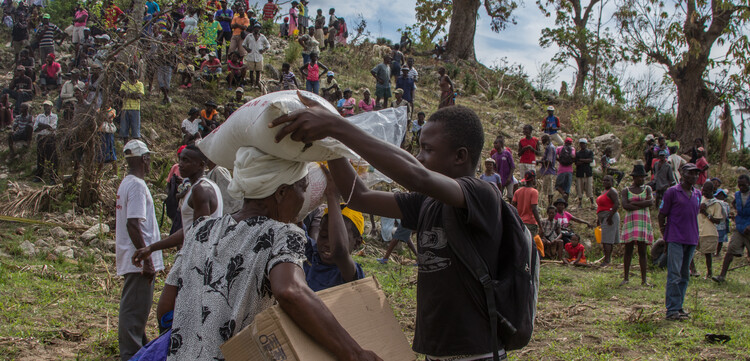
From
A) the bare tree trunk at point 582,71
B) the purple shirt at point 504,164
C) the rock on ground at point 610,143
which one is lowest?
the purple shirt at point 504,164

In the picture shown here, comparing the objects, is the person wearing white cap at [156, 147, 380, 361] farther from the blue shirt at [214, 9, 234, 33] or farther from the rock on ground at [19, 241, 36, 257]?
the blue shirt at [214, 9, 234, 33]

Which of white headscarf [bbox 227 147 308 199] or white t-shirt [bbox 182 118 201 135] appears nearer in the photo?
white headscarf [bbox 227 147 308 199]

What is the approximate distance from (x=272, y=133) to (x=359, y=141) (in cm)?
31

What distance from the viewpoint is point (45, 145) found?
1204 centimetres

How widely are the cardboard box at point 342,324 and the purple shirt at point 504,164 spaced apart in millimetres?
11071

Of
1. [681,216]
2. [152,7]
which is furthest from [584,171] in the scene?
[152,7]

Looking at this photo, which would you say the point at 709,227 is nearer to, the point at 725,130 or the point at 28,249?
the point at 28,249

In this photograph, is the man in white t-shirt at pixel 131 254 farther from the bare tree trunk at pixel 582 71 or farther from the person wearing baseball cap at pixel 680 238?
the bare tree trunk at pixel 582 71

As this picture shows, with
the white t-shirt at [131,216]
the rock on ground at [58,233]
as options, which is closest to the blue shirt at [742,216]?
the white t-shirt at [131,216]

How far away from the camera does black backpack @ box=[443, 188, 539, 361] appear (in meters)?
2.17

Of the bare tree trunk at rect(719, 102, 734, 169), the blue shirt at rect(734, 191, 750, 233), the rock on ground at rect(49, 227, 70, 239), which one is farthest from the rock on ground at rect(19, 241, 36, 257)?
the bare tree trunk at rect(719, 102, 734, 169)

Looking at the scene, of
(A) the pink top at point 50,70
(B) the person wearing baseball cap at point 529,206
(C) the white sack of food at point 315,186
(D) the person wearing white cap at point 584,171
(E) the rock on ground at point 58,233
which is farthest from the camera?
(A) the pink top at point 50,70

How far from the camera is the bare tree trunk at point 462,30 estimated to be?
86.7 feet

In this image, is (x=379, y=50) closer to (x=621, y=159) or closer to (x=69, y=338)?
(x=621, y=159)
